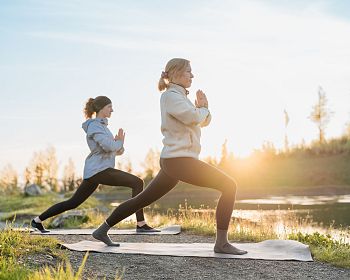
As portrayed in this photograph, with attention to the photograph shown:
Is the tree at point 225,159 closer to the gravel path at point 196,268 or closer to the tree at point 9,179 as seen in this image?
the tree at point 9,179

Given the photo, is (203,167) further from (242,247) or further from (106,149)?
(106,149)

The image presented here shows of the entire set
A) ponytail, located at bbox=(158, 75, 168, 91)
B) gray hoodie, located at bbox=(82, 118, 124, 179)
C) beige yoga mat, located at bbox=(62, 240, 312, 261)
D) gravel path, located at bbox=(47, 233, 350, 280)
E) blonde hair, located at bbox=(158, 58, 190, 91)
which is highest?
blonde hair, located at bbox=(158, 58, 190, 91)

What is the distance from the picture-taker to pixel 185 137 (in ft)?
18.6

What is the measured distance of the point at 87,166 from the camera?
7430 millimetres

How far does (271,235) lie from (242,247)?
4.64 feet

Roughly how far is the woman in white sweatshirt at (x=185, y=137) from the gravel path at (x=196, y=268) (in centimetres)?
45

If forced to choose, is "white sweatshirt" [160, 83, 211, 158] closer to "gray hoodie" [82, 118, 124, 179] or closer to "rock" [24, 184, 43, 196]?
"gray hoodie" [82, 118, 124, 179]

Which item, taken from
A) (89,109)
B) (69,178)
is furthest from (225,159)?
(89,109)

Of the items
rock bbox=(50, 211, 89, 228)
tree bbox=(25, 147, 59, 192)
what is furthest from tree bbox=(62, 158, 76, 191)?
rock bbox=(50, 211, 89, 228)

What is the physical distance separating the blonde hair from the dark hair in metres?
1.77

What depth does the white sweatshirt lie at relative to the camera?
556 cm

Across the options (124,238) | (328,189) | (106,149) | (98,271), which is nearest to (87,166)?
(106,149)

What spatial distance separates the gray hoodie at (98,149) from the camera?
7305mm

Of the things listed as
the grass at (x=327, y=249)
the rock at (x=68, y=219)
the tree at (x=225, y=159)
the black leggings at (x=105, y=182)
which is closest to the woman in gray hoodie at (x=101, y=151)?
the black leggings at (x=105, y=182)
